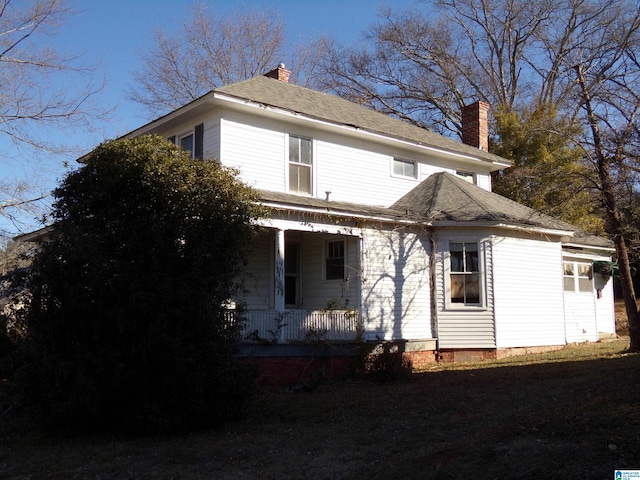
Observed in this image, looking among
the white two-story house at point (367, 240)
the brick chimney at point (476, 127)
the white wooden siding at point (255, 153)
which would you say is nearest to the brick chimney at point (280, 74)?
the white two-story house at point (367, 240)

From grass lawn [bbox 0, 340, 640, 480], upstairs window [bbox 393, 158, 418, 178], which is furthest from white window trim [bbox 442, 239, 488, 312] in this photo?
grass lawn [bbox 0, 340, 640, 480]

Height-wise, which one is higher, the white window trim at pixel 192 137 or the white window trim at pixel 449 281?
the white window trim at pixel 192 137

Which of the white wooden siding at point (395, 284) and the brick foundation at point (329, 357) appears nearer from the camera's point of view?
the brick foundation at point (329, 357)

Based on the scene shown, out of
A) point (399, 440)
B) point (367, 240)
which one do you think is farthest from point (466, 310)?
point (399, 440)

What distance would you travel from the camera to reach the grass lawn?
616 cm

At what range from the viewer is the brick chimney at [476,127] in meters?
24.1

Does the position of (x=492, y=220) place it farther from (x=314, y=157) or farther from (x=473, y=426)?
(x=473, y=426)

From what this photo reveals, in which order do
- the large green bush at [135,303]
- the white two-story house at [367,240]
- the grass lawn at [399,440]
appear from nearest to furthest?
the grass lawn at [399,440]
the large green bush at [135,303]
the white two-story house at [367,240]

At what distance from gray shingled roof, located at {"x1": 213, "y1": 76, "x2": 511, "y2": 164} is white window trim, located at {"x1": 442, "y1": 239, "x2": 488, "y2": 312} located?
3.89 metres

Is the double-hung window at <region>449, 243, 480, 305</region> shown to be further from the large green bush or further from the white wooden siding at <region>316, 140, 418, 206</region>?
the large green bush

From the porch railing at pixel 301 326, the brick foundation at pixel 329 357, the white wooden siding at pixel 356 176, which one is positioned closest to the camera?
the brick foundation at pixel 329 357

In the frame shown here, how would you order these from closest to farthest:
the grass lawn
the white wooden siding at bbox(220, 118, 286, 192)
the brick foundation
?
the grass lawn < the brick foundation < the white wooden siding at bbox(220, 118, 286, 192)

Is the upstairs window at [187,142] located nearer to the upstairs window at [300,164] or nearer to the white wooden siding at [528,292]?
the upstairs window at [300,164]

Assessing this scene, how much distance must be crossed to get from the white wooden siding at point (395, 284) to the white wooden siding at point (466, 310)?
0.34m
